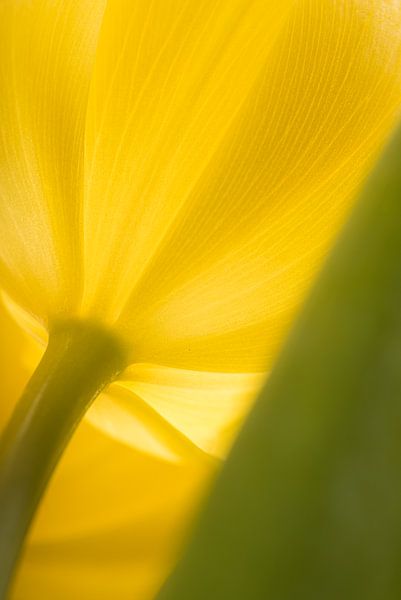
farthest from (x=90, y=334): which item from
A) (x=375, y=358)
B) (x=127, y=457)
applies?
(x=375, y=358)

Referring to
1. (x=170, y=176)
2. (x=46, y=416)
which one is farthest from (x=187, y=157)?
(x=46, y=416)

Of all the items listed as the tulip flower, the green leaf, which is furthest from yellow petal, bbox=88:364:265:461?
the green leaf

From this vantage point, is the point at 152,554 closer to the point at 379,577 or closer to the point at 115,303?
the point at 115,303

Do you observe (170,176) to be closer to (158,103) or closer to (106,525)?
(158,103)

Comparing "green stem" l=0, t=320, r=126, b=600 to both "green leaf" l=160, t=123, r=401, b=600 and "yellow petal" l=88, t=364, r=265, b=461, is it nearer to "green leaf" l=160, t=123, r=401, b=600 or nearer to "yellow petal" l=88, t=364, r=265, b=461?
"yellow petal" l=88, t=364, r=265, b=461

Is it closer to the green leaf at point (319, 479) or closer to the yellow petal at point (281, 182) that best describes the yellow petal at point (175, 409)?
the yellow petal at point (281, 182)

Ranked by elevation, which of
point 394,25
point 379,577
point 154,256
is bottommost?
point 379,577
